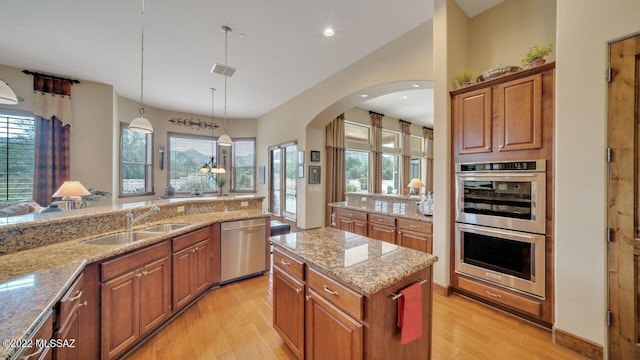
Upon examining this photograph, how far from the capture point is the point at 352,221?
4.26 metres

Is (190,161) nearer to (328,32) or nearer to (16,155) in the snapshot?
(16,155)

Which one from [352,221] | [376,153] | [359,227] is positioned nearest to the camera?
[359,227]

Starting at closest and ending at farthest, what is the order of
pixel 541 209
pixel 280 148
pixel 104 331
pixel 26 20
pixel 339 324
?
pixel 339 324 < pixel 104 331 < pixel 541 209 < pixel 26 20 < pixel 280 148

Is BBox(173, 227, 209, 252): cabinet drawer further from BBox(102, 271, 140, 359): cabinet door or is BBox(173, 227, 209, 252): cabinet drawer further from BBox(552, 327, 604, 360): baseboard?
BBox(552, 327, 604, 360): baseboard

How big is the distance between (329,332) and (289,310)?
477 millimetres

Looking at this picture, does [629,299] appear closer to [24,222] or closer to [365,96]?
[365,96]

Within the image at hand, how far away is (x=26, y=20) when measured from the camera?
119 inches

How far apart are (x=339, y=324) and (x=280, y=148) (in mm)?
5829

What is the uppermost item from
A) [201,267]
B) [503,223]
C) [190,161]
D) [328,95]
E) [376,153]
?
[328,95]

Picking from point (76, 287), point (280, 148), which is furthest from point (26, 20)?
point (280, 148)

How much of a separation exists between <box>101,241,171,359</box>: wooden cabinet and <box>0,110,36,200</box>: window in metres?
4.71

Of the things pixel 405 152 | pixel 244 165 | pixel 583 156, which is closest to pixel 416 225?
pixel 583 156

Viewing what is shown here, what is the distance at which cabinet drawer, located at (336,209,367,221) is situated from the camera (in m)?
4.06

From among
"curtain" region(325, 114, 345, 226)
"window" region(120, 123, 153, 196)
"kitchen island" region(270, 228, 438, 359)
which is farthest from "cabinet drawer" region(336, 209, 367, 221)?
"window" region(120, 123, 153, 196)
